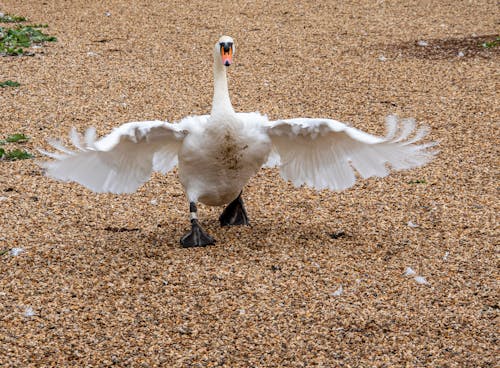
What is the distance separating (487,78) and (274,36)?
3.53 m

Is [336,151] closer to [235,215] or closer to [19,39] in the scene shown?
[235,215]

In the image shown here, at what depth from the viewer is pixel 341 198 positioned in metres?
6.32

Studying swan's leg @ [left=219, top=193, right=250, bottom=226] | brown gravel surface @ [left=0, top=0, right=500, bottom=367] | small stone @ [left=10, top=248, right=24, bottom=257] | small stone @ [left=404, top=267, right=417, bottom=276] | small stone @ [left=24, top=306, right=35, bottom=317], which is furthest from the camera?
swan's leg @ [left=219, top=193, right=250, bottom=226]

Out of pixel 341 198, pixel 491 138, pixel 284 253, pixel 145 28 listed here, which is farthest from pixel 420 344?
pixel 145 28

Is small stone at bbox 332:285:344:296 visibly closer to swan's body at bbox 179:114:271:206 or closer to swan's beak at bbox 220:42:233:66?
swan's body at bbox 179:114:271:206

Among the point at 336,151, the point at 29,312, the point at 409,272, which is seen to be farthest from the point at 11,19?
the point at 409,272

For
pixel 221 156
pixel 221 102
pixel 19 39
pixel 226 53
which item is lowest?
pixel 19 39

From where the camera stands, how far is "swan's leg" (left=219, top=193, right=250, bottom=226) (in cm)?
573

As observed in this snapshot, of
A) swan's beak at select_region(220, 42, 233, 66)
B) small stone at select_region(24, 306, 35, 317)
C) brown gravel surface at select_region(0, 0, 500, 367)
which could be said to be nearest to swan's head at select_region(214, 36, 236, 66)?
swan's beak at select_region(220, 42, 233, 66)

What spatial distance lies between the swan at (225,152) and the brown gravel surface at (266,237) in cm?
42

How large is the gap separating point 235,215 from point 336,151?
877 millimetres

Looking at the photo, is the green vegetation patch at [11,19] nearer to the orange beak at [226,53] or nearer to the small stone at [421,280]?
the orange beak at [226,53]

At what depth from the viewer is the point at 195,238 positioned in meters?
5.31

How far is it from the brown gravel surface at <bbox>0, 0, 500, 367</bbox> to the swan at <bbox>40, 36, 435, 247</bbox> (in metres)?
0.42
